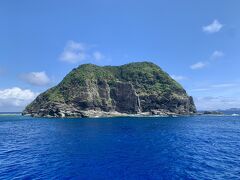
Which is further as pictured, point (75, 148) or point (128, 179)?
point (75, 148)

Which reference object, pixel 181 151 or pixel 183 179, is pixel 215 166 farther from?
pixel 181 151

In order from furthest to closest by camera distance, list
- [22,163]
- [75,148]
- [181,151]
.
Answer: [75,148]
[181,151]
[22,163]

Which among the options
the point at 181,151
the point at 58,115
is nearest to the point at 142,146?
the point at 181,151

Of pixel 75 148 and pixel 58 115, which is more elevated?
pixel 58 115

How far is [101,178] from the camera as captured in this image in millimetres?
34031

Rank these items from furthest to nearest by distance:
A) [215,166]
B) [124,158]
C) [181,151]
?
[181,151], [124,158], [215,166]

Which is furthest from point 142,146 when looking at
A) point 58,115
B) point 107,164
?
point 58,115

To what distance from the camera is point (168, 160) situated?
4572cm

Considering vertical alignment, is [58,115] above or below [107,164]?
above

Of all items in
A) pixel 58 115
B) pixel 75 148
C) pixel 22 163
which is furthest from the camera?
pixel 58 115

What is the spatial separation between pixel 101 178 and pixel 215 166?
19782mm

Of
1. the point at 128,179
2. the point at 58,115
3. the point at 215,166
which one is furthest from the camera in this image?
the point at 58,115

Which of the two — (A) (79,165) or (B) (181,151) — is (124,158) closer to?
(A) (79,165)

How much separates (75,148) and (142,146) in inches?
654
